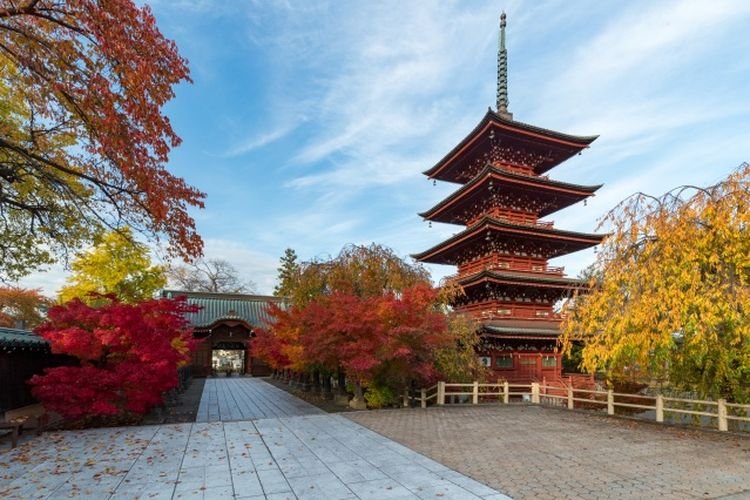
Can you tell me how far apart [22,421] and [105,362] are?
85.2 inches

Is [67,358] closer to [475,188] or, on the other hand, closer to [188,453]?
[188,453]

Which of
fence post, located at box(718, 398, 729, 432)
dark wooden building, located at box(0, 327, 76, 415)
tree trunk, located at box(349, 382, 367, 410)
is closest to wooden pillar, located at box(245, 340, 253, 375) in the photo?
tree trunk, located at box(349, 382, 367, 410)

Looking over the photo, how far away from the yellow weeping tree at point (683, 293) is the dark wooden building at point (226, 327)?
2067 cm

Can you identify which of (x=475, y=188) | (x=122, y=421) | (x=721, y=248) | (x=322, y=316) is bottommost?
(x=122, y=421)

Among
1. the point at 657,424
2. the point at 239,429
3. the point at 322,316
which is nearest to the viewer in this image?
the point at 239,429

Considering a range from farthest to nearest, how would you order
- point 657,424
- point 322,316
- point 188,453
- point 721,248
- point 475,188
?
point 475,188 < point 322,316 < point 657,424 < point 721,248 < point 188,453

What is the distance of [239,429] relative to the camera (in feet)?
33.2

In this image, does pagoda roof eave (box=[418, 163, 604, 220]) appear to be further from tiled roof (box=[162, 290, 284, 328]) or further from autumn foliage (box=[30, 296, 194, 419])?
tiled roof (box=[162, 290, 284, 328])

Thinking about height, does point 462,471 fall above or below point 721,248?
below

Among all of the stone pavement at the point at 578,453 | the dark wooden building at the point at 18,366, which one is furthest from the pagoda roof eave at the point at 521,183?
the dark wooden building at the point at 18,366

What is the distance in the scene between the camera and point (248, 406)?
14.4m

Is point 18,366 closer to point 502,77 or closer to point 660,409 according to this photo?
point 660,409

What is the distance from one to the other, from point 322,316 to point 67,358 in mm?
8198

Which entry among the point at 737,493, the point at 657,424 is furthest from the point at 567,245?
the point at 737,493
